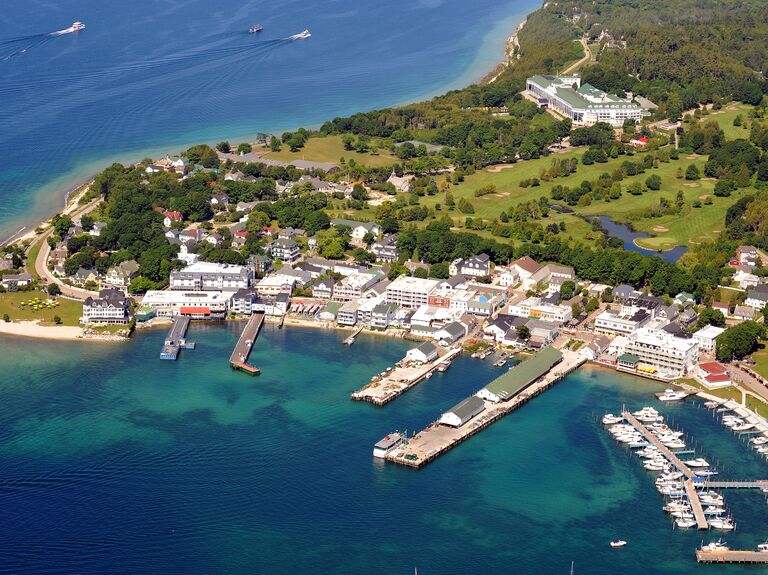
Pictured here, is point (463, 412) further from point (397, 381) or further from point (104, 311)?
point (104, 311)

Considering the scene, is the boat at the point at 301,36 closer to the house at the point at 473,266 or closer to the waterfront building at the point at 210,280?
the house at the point at 473,266

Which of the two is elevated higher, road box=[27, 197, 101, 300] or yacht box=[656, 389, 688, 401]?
road box=[27, 197, 101, 300]

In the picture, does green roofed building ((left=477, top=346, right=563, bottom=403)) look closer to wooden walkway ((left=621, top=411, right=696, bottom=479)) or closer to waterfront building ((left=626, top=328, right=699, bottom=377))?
waterfront building ((left=626, top=328, right=699, bottom=377))

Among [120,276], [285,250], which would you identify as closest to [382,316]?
[285,250]

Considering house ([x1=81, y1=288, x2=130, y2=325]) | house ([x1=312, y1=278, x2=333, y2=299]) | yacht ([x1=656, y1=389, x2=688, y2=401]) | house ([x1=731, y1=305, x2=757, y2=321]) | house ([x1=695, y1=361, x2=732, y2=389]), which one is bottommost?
house ([x1=731, y1=305, x2=757, y2=321])

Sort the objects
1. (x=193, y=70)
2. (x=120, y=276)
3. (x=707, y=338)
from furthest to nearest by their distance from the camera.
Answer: (x=193, y=70) → (x=120, y=276) → (x=707, y=338)

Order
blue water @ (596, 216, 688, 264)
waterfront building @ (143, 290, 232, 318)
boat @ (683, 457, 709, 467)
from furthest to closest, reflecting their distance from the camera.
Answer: blue water @ (596, 216, 688, 264) < waterfront building @ (143, 290, 232, 318) < boat @ (683, 457, 709, 467)

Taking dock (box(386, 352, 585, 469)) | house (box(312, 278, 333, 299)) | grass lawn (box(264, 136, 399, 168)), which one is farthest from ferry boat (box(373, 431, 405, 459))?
grass lawn (box(264, 136, 399, 168))
